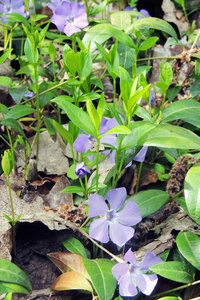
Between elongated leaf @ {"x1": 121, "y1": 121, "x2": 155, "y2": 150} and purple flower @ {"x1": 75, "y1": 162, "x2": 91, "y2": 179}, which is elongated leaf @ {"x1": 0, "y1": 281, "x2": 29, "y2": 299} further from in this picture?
elongated leaf @ {"x1": 121, "y1": 121, "x2": 155, "y2": 150}

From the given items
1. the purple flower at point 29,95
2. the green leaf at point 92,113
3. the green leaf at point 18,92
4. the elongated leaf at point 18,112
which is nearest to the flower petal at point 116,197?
the green leaf at point 92,113

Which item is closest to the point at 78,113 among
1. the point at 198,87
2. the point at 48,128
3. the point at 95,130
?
the point at 95,130

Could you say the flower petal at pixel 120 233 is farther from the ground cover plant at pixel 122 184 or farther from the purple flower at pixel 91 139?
the purple flower at pixel 91 139

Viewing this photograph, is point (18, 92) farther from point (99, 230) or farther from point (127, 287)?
point (127, 287)

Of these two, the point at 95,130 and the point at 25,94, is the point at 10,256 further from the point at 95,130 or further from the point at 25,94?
the point at 25,94

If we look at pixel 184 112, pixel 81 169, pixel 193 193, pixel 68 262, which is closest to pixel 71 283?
pixel 68 262
